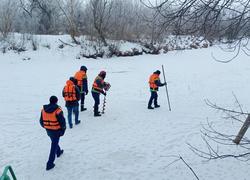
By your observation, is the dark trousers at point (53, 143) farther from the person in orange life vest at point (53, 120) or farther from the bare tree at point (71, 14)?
the bare tree at point (71, 14)

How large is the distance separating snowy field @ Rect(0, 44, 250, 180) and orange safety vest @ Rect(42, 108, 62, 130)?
1.15 m

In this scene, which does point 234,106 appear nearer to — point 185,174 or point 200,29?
point 185,174

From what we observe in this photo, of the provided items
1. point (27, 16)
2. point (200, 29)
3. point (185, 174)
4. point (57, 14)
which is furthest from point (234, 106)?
point (27, 16)

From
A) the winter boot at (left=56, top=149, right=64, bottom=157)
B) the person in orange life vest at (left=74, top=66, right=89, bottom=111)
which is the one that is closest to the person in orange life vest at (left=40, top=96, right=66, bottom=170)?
the winter boot at (left=56, top=149, right=64, bottom=157)

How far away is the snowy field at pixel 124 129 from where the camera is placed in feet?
22.4

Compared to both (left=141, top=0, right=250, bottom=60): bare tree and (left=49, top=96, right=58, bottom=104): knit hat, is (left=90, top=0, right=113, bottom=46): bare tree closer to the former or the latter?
(left=49, top=96, right=58, bottom=104): knit hat

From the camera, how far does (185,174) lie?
6.73m

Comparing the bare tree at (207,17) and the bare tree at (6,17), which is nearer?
the bare tree at (207,17)

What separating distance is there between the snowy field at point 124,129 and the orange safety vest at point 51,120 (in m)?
1.15

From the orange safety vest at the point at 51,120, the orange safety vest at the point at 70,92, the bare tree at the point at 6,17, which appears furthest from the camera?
the bare tree at the point at 6,17

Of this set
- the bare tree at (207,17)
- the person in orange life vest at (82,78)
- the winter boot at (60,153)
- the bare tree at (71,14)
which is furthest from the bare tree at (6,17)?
the bare tree at (207,17)

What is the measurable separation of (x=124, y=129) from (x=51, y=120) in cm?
365

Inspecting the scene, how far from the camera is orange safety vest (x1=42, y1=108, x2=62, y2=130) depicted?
638 centimetres

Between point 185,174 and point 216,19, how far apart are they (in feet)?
13.7
